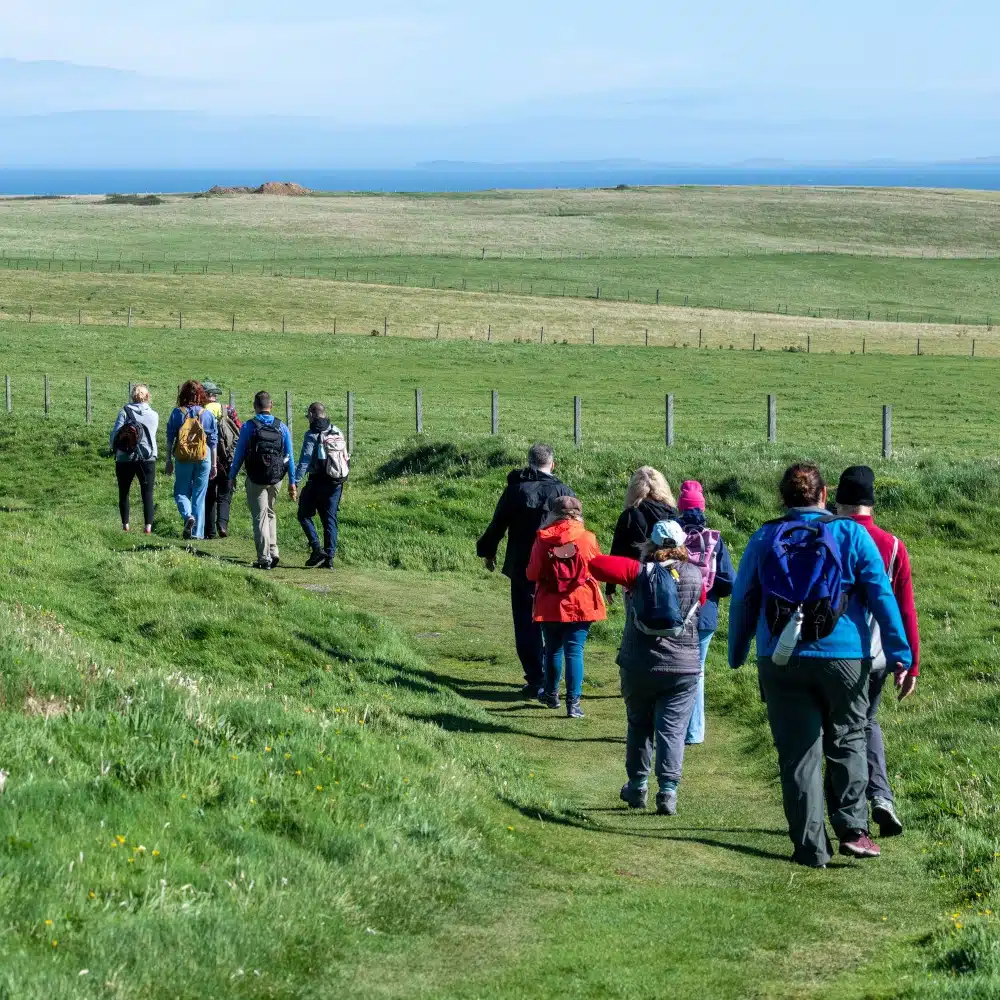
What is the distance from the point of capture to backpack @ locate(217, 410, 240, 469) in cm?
1952

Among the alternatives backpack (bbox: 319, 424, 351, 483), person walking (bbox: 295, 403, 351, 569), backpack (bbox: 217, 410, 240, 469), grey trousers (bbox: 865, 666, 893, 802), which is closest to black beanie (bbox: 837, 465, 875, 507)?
grey trousers (bbox: 865, 666, 893, 802)

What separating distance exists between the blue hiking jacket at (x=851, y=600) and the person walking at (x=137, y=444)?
11117 mm

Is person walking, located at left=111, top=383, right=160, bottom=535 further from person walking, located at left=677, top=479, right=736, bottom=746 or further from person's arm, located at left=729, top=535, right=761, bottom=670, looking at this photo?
person's arm, located at left=729, top=535, right=761, bottom=670

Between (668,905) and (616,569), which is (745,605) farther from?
(668,905)

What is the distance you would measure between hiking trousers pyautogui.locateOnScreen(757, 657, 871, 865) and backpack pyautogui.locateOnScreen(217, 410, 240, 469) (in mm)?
12612

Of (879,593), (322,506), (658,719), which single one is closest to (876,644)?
(879,593)

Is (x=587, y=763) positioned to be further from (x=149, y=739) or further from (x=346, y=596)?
(x=346, y=596)

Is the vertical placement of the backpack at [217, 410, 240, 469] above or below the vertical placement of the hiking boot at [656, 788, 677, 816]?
above

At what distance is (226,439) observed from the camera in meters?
19.6

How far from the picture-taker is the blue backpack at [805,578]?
777cm

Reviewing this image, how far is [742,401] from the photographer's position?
45688 mm

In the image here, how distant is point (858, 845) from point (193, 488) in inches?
487

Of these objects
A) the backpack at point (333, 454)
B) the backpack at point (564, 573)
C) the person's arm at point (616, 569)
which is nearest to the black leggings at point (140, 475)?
the backpack at point (333, 454)

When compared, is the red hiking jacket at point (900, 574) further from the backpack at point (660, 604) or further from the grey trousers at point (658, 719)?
the grey trousers at point (658, 719)
